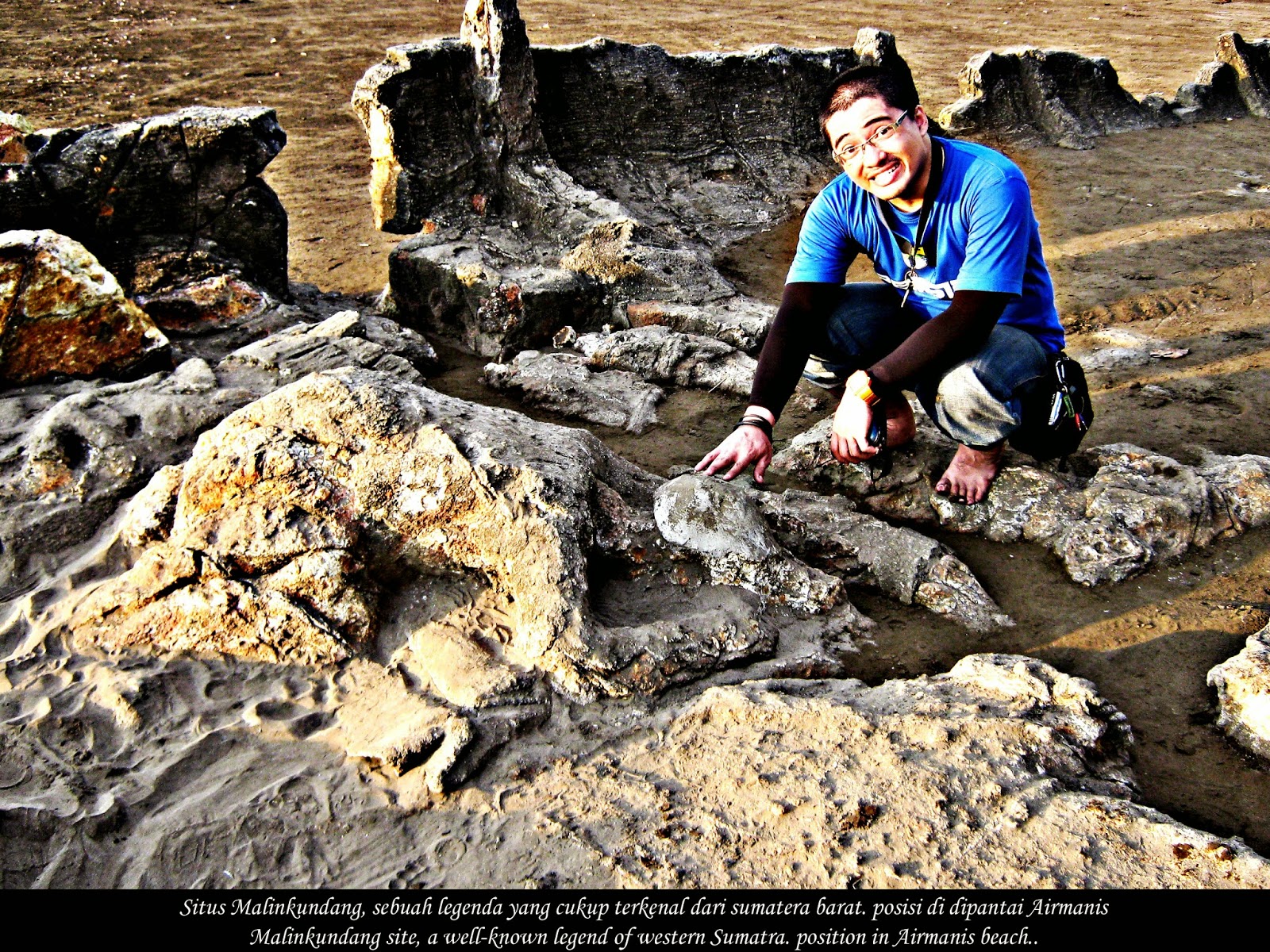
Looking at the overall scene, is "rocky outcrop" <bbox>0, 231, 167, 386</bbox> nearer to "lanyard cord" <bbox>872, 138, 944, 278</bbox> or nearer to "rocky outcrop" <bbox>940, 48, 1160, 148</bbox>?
"lanyard cord" <bbox>872, 138, 944, 278</bbox>

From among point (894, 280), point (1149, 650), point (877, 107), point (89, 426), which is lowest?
point (1149, 650)

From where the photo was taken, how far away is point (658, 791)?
1.69 metres

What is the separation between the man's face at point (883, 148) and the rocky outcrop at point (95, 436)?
6.20 ft

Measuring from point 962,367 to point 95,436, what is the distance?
7.76ft

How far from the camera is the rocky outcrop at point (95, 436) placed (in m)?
2.30

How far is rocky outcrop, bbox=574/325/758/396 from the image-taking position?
352cm

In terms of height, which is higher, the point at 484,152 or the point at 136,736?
the point at 484,152

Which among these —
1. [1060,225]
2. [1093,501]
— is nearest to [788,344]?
[1093,501]

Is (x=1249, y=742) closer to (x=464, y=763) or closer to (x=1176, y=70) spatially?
(x=464, y=763)

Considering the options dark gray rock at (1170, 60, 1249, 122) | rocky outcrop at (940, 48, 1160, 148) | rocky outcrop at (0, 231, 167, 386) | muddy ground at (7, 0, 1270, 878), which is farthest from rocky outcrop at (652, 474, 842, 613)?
dark gray rock at (1170, 60, 1249, 122)

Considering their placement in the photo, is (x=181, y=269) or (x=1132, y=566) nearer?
(x=1132, y=566)

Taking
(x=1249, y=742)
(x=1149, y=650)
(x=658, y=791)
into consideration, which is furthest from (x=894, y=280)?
(x=658, y=791)
